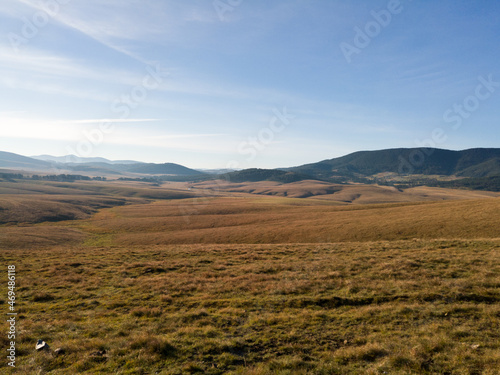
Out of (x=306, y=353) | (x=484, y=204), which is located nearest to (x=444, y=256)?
(x=306, y=353)

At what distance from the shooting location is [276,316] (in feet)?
43.7

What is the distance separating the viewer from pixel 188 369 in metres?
9.34

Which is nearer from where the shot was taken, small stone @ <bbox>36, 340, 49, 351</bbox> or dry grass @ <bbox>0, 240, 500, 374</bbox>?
dry grass @ <bbox>0, 240, 500, 374</bbox>

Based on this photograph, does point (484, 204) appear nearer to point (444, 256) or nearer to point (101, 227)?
point (444, 256)

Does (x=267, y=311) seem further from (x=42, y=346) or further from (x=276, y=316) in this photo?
(x=42, y=346)

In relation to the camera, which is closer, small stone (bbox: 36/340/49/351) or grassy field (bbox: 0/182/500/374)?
grassy field (bbox: 0/182/500/374)

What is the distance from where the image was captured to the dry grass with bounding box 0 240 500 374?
9.44 m

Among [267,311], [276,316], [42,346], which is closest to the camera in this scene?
[42,346]

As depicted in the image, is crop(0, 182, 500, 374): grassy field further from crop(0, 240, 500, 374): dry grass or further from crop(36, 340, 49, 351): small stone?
crop(36, 340, 49, 351): small stone

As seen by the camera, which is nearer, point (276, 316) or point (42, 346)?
point (42, 346)

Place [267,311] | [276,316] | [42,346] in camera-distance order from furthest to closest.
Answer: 1. [267,311]
2. [276,316]
3. [42,346]

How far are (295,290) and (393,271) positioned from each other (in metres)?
7.99

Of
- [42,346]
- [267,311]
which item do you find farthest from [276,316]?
[42,346]

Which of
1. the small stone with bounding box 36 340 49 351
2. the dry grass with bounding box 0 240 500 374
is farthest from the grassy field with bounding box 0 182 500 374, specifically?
the small stone with bounding box 36 340 49 351
